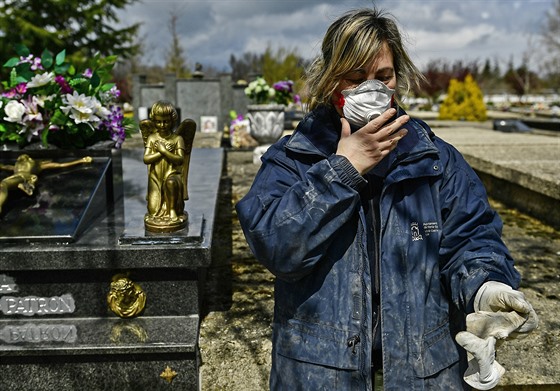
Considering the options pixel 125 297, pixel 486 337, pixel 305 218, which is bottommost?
pixel 125 297

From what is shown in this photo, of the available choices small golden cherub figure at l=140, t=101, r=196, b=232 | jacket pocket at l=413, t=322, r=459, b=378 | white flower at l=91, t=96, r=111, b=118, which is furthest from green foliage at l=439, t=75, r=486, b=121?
jacket pocket at l=413, t=322, r=459, b=378

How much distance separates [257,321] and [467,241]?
1.55m

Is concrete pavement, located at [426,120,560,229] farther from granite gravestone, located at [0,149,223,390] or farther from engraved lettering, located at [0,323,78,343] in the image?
engraved lettering, located at [0,323,78,343]

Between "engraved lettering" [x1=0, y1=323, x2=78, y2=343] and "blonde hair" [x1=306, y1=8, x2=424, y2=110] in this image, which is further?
"engraved lettering" [x1=0, y1=323, x2=78, y2=343]

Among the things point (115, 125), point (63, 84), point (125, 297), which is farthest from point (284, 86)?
point (125, 297)

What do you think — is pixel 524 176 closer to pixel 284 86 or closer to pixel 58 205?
pixel 58 205

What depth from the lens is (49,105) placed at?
11.9ft

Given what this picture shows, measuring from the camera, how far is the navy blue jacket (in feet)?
4.59

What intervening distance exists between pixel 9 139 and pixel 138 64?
45.0m

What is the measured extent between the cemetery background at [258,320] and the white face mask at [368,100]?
1.44 meters

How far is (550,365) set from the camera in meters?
2.37

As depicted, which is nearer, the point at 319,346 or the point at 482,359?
the point at 482,359

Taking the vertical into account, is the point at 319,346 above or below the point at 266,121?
below

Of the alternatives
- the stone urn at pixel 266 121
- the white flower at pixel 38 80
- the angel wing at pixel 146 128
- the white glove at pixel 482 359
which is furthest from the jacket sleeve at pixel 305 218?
the stone urn at pixel 266 121
